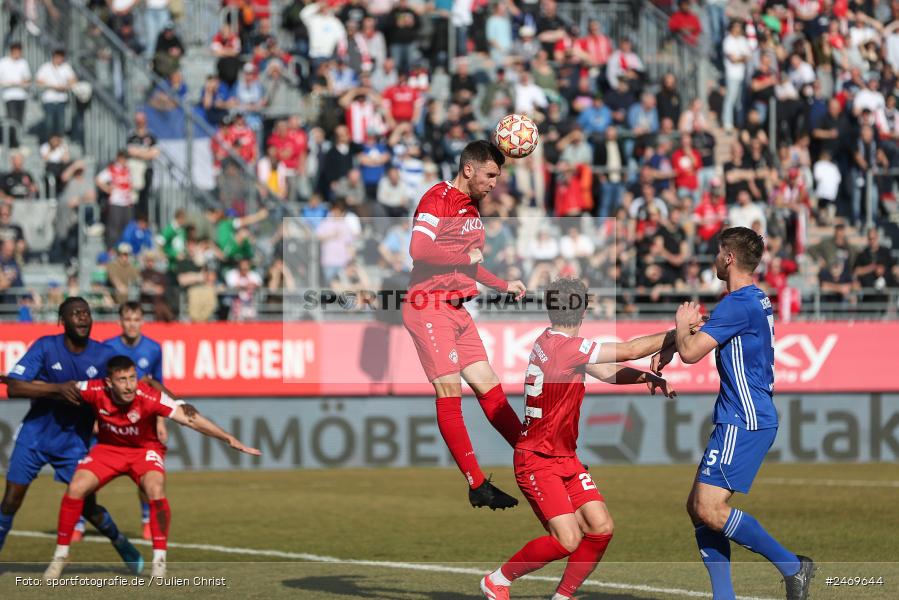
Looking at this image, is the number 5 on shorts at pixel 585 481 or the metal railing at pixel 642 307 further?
the metal railing at pixel 642 307

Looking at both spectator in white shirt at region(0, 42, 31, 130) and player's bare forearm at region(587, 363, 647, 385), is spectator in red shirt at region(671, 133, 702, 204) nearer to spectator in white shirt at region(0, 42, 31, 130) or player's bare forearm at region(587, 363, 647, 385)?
spectator in white shirt at region(0, 42, 31, 130)

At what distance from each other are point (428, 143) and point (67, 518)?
14.6m

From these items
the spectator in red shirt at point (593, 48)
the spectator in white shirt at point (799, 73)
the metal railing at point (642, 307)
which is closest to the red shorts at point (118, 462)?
the metal railing at point (642, 307)

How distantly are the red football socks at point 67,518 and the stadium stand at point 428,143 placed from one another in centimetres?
808

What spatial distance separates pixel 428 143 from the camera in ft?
83.4

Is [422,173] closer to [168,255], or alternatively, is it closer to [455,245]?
[168,255]

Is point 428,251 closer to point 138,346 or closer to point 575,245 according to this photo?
point 138,346

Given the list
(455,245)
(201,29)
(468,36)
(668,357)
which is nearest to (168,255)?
(201,29)

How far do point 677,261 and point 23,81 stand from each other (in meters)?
11.4

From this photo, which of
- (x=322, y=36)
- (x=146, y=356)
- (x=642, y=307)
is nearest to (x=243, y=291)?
(x=642, y=307)

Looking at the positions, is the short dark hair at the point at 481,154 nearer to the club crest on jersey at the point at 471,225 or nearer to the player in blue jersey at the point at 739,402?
the club crest on jersey at the point at 471,225

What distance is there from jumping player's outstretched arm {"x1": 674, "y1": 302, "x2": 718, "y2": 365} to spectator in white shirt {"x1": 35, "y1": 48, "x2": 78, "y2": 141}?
17.6m

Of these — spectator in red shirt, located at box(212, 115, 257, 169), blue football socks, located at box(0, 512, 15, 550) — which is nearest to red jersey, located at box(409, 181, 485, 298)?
blue football socks, located at box(0, 512, 15, 550)

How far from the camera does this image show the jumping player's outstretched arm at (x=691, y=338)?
8953 millimetres
